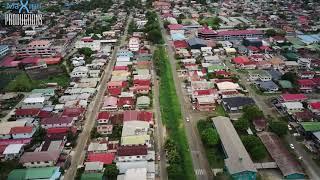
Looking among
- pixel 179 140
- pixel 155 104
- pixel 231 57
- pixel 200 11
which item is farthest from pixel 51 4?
pixel 179 140

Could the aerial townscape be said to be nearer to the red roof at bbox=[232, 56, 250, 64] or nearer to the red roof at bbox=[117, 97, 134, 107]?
the red roof at bbox=[117, 97, 134, 107]

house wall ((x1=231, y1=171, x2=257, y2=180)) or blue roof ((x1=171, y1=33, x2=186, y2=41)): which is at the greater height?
blue roof ((x1=171, y1=33, x2=186, y2=41))

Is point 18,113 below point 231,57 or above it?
below

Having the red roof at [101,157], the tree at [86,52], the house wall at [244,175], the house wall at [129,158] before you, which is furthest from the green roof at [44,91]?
the house wall at [244,175]

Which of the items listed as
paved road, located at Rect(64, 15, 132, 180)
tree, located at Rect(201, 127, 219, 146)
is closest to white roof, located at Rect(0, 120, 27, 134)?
paved road, located at Rect(64, 15, 132, 180)

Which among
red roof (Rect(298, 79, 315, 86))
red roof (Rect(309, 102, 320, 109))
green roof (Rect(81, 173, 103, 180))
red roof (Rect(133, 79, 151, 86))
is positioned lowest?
green roof (Rect(81, 173, 103, 180))

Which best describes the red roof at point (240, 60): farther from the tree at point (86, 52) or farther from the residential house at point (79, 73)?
the tree at point (86, 52)

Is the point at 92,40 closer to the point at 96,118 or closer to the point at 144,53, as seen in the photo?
the point at 144,53

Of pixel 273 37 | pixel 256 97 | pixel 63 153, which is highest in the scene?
pixel 273 37
